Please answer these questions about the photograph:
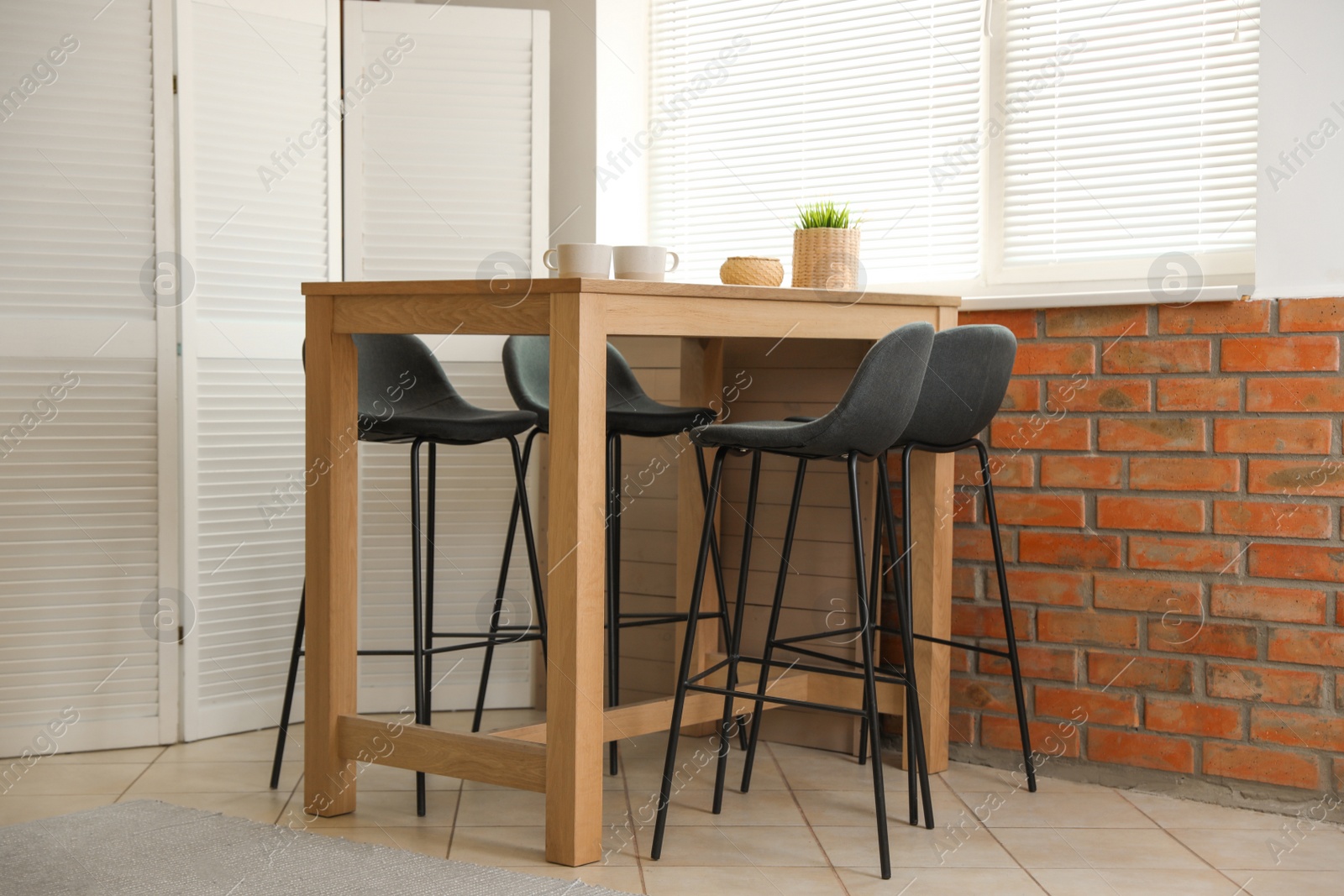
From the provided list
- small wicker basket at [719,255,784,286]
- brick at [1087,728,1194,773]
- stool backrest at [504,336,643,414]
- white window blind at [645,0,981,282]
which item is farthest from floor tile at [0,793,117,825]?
brick at [1087,728,1194,773]

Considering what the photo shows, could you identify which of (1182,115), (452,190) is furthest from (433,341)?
(1182,115)

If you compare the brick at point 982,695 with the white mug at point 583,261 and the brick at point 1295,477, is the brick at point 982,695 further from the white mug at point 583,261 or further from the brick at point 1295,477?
the white mug at point 583,261

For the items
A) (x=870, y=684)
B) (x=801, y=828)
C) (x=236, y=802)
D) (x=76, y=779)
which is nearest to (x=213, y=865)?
(x=236, y=802)

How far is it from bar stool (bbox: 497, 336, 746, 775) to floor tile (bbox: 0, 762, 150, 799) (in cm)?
82

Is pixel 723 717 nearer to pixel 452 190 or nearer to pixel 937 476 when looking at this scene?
pixel 937 476

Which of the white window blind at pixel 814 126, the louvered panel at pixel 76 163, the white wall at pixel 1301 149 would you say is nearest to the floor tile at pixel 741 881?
the white wall at pixel 1301 149

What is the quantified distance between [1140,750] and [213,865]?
1.97m

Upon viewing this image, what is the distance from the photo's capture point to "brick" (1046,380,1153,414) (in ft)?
9.39

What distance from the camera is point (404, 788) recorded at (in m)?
2.85

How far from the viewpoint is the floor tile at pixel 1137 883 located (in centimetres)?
225

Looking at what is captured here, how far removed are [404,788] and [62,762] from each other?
0.88 meters

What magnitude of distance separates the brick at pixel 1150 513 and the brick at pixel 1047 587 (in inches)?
5.7

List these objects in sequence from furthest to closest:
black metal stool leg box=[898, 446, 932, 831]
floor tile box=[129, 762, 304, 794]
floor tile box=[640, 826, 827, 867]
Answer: floor tile box=[129, 762, 304, 794] < black metal stool leg box=[898, 446, 932, 831] < floor tile box=[640, 826, 827, 867]

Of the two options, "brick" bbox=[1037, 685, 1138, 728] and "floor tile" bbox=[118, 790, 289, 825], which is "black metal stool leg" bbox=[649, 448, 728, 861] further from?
"brick" bbox=[1037, 685, 1138, 728]
